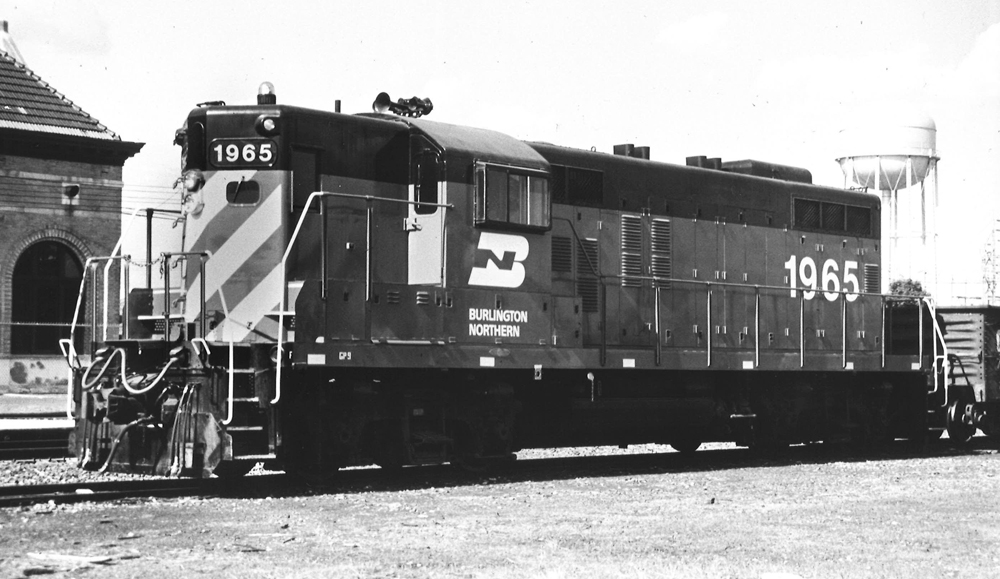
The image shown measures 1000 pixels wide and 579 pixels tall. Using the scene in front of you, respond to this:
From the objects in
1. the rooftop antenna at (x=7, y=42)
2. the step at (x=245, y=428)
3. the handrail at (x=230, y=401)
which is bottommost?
the step at (x=245, y=428)

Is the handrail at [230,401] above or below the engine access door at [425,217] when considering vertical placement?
below

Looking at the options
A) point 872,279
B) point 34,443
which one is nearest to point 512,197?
point 34,443

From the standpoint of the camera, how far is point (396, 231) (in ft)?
44.4

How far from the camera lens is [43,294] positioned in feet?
115

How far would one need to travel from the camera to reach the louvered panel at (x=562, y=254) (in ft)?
49.2

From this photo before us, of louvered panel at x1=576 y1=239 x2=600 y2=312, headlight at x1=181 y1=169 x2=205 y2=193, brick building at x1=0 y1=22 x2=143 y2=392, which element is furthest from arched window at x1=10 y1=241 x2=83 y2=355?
headlight at x1=181 y1=169 x2=205 y2=193

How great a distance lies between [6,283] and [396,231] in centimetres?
2374

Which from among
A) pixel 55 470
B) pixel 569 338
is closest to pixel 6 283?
pixel 55 470

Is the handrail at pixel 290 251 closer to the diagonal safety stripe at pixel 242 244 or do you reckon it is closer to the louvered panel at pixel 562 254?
the diagonal safety stripe at pixel 242 244

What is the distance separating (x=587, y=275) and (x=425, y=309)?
2852mm

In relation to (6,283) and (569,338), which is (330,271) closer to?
(569,338)

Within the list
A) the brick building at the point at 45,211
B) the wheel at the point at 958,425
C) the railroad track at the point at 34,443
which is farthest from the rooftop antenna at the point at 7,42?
the wheel at the point at 958,425

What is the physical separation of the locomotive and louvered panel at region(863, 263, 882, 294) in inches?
96.5

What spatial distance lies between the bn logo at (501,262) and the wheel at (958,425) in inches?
378
